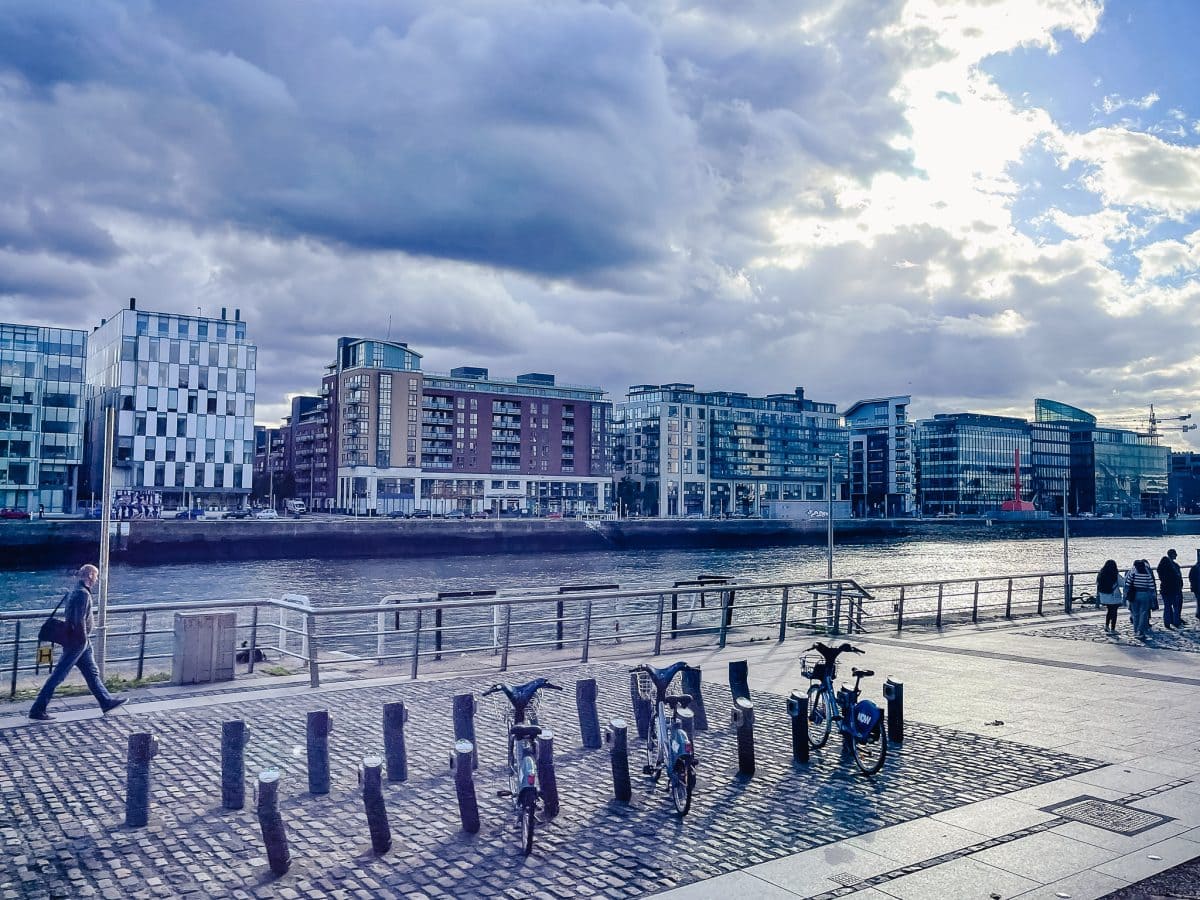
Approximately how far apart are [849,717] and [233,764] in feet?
20.6

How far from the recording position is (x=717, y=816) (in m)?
8.56

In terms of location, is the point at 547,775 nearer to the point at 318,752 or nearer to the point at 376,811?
the point at 376,811

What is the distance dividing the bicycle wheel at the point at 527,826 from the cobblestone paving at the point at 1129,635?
16830 mm

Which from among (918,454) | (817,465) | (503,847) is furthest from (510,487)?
(503,847)

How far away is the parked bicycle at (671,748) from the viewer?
848 cm

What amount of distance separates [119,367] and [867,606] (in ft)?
301

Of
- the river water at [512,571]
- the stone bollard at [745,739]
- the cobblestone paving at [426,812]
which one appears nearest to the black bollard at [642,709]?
the cobblestone paving at [426,812]

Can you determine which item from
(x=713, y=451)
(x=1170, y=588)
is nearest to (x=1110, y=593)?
(x=1170, y=588)

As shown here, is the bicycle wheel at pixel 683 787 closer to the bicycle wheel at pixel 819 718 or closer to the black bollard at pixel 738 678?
the bicycle wheel at pixel 819 718

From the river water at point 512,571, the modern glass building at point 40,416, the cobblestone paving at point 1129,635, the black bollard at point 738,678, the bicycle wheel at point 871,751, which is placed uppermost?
the modern glass building at point 40,416

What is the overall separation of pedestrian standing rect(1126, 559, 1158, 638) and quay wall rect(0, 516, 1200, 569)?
6671 centimetres

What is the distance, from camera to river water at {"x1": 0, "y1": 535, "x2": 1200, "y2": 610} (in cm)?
5247

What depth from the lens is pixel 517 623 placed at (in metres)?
16.1

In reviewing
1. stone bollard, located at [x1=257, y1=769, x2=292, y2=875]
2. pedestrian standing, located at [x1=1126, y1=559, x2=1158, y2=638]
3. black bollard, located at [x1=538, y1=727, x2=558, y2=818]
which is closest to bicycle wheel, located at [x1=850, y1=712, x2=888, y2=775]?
black bollard, located at [x1=538, y1=727, x2=558, y2=818]
